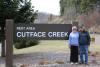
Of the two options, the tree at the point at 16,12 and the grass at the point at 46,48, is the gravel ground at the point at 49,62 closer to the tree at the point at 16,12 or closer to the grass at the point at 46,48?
the tree at the point at 16,12

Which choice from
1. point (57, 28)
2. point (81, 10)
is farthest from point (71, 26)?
point (81, 10)

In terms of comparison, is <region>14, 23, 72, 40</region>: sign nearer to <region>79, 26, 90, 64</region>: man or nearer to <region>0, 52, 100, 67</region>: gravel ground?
<region>0, 52, 100, 67</region>: gravel ground

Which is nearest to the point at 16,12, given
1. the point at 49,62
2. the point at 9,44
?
the point at 49,62

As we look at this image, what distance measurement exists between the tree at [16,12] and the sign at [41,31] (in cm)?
660

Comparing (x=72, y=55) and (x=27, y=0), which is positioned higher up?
(x=27, y=0)

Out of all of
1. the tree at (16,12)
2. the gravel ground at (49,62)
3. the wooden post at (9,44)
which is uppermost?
the tree at (16,12)

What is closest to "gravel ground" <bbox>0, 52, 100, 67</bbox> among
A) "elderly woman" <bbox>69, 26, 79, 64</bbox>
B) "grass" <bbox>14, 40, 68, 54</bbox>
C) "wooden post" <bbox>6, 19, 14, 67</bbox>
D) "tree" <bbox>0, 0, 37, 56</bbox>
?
"elderly woman" <bbox>69, 26, 79, 64</bbox>

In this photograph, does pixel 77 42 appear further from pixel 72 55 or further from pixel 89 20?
pixel 89 20

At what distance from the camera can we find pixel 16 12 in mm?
26719

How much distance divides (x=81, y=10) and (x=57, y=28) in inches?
2238

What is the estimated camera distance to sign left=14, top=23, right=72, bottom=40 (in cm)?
1953

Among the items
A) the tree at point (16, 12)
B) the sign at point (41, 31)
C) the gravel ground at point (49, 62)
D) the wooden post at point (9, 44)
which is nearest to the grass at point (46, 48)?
the tree at point (16, 12)

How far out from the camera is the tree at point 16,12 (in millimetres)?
26141

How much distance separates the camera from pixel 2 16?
85.7 feet
